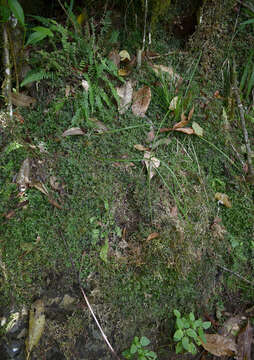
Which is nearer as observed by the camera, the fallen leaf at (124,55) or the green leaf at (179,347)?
the green leaf at (179,347)

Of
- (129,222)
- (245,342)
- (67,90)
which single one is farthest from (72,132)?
(245,342)

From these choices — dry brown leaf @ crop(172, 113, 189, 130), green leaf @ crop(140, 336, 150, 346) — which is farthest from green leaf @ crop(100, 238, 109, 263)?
dry brown leaf @ crop(172, 113, 189, 130)

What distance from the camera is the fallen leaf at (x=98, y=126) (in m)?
2.41

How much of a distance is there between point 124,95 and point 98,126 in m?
0.42

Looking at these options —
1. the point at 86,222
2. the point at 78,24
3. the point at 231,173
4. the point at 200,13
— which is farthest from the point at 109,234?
the point at 200,13

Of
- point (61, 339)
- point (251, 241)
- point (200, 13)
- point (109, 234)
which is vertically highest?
point (200, 13)

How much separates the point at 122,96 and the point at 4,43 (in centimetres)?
102

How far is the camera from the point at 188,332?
7.38 ft

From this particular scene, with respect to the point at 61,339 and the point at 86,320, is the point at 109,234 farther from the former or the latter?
the point at 61,339

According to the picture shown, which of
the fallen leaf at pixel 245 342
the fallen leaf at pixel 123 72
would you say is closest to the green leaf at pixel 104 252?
the fallen leaf at pixel 245 342

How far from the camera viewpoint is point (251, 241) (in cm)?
265

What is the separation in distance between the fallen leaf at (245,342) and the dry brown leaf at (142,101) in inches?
82.8

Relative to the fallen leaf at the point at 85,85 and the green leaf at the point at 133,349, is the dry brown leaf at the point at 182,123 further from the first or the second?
the green leaf at the point at 133,349

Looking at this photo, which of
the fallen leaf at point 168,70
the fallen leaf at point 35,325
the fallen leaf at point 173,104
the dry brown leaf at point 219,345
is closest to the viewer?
the fallen leaf at point 35,325
